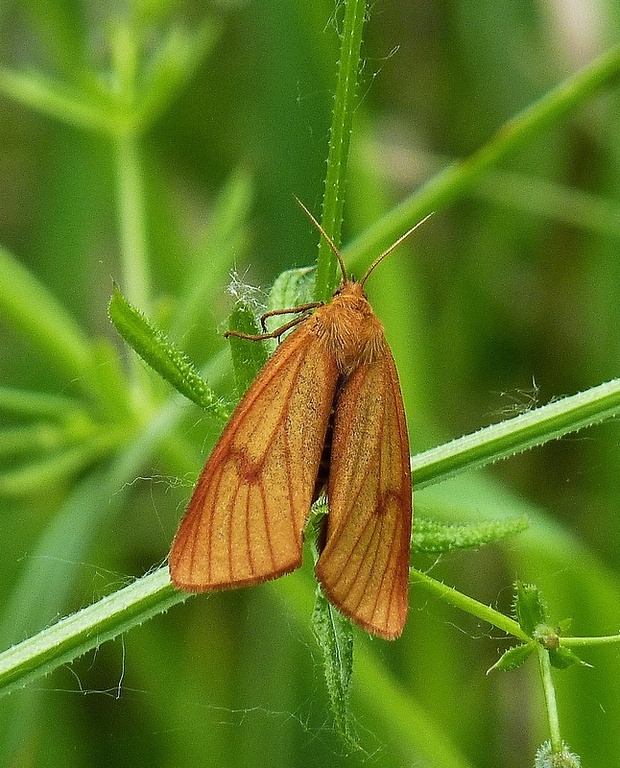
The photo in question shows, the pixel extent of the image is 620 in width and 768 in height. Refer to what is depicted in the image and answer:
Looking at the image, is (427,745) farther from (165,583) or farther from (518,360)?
(518,360)

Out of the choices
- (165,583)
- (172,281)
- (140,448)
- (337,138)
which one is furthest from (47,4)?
(165,583)

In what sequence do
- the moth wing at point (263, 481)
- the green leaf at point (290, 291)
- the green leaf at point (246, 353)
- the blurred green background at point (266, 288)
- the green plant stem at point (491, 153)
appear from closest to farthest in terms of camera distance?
the moth wing at point (263, 481) → the green leaf at point (246, 353) → the green leaf at point (290, 291) → the green plant stem at point (491, 153) → the blurred green background at point (266, 288)

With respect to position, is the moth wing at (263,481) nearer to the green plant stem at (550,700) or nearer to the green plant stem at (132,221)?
the green plant stem at (550,700)

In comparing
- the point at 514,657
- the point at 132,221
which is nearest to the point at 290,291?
the point at 514,657

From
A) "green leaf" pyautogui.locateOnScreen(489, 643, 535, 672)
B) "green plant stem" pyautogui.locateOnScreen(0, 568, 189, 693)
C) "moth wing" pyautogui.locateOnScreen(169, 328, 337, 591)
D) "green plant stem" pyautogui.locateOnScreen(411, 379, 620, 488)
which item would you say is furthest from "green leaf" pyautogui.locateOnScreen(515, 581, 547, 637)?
"green plant stem" pyautogui.locateOnScreen(0, 568, 189, 693)

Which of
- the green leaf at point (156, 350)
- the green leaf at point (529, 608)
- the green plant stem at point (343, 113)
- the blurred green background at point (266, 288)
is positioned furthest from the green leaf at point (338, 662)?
the blurred green background at point (266, 288)

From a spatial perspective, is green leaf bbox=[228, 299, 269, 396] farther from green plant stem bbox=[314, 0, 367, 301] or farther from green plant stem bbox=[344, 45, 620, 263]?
green plant stem bbox=[344, 45, 620, 263]

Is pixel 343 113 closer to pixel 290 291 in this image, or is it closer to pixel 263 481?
pixel 290 291
